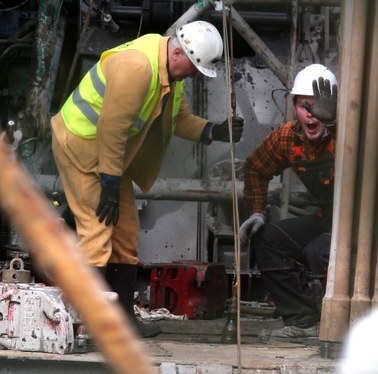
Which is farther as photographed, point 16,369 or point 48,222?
point 16,369

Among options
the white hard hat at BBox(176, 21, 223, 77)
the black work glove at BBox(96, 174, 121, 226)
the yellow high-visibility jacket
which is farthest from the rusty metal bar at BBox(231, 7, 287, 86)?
the black work glove at BBox(96, 174, 121, 226)

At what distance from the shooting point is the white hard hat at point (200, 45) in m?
5.36

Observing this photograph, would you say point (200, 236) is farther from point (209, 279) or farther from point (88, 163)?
point (88, 163)

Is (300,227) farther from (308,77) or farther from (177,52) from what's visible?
(177,52)

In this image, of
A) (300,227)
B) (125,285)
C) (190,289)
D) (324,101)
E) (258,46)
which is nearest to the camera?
(324,101)

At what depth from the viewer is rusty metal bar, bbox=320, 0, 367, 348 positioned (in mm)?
4732

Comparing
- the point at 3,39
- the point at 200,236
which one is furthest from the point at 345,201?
the point at 3,39

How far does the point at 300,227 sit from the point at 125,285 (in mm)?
1107

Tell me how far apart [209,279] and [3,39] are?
244 centimetres

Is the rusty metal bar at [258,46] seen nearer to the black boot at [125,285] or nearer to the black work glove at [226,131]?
the black work glove at [226,131]

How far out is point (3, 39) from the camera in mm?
7840

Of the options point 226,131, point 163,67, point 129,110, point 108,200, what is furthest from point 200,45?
point 108,200

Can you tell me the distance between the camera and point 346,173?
4805 millimetres

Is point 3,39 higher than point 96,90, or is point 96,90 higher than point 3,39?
point 3,39
